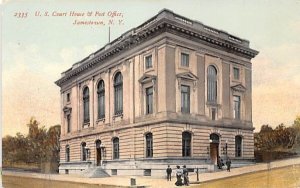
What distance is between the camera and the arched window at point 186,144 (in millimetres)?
7274

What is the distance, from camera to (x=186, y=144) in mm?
7297

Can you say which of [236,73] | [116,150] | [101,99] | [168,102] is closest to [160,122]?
[168,102]

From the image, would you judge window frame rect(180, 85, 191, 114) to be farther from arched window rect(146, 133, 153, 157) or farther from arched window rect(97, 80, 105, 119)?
arched window rect(97, 80, 105, 119)

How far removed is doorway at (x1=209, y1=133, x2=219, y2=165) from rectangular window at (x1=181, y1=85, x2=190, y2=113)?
1.74 ft

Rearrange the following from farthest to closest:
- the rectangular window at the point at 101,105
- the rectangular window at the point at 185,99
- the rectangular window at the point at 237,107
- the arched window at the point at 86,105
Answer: the arched window at the point at 86,105, the rectangular window at the point at 101,105, the rectangular window at the point at 237,107, the rectangular window at the point at 185,99

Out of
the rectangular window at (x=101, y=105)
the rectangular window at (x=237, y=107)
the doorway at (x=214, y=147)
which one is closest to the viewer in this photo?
the doorway at (x=214, y=147)

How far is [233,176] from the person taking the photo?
24.3 feet

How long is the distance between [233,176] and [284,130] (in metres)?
0.99

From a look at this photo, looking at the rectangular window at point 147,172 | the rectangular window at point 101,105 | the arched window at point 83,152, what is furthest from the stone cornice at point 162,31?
the rectangular window at point 147,172

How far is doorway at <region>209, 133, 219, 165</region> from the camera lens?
7418 millimetres

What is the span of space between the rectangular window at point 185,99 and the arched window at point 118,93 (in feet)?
2.92

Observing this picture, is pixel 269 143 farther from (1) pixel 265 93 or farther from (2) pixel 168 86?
(2) pixel 168 86

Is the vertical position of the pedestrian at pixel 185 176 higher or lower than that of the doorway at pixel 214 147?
lower

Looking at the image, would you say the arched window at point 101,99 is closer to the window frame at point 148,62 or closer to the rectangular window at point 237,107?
the window frame at point 148,62
